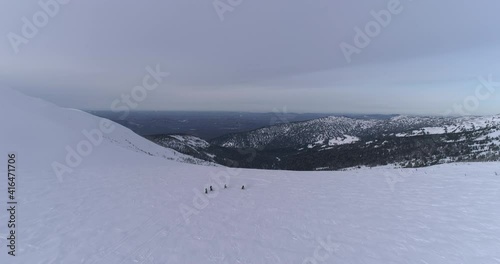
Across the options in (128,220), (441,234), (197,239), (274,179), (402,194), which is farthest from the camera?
(274,179)

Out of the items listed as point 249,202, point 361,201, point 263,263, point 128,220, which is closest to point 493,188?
point 361,201

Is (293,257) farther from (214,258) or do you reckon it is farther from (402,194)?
(402,194)

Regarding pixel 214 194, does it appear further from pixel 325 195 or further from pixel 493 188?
pixel 493 188

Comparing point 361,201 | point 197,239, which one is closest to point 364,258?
point 197,239

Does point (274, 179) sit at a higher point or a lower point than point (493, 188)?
lower

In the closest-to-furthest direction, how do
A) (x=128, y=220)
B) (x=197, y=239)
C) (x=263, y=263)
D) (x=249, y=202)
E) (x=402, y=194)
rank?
(x=263, y=263) < (x=197, y=239) < (x=128, y=220) < (x=249, y=202) < (x=402, y=194)

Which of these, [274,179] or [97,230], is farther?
[274,179]
